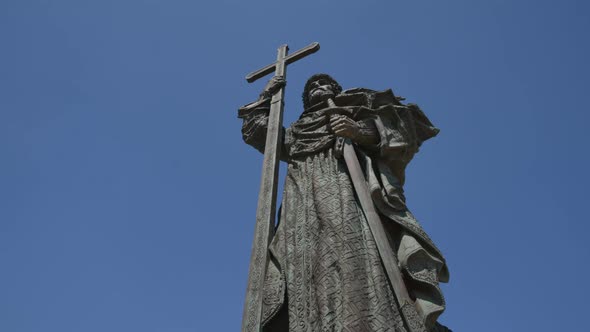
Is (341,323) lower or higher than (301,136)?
lower

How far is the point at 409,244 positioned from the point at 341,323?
1267mm

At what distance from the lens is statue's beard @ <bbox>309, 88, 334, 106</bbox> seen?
29.0ft

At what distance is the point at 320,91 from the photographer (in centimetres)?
892

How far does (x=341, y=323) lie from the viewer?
5.70 metres

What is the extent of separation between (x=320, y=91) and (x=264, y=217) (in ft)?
8.73

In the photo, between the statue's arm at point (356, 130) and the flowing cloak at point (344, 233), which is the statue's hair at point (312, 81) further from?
the statue's arm at point (356, 130)

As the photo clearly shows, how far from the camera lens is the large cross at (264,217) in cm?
607

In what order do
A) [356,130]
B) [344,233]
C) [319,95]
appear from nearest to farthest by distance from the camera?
[344,233], [356,130], [319,95]

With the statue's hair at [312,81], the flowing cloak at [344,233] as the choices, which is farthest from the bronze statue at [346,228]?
the statue's hair at [312,81]

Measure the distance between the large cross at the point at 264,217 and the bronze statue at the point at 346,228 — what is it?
0.02m

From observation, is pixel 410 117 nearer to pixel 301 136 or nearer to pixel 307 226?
pixel 301 136

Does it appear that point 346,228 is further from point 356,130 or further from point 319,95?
point 319,95

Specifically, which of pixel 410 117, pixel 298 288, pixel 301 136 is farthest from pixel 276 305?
pixel 410 117

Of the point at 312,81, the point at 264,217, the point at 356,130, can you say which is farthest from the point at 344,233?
the point at 312,81
